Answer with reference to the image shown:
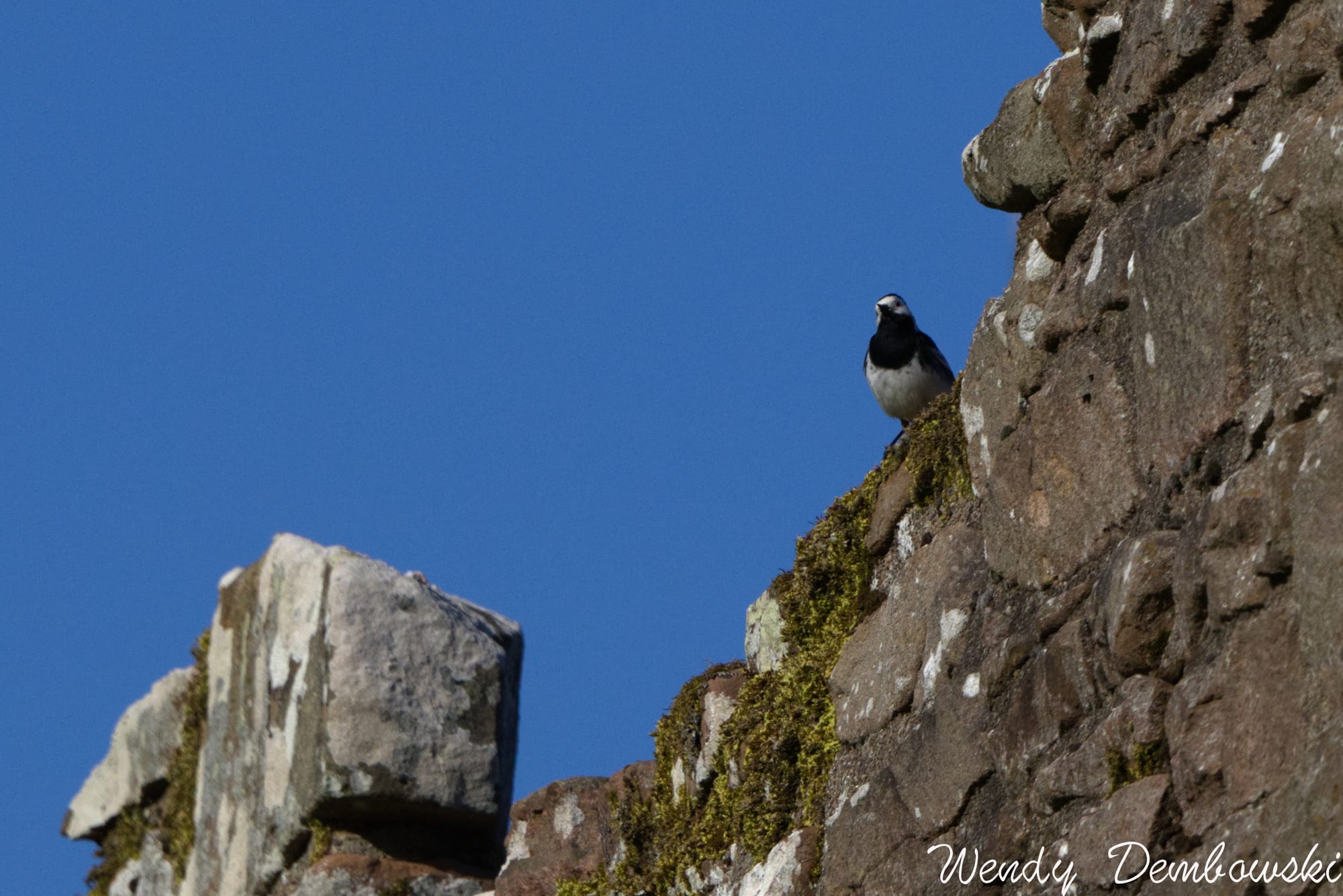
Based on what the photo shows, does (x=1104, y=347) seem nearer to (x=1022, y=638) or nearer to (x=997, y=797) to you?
(x=1022, y=638)

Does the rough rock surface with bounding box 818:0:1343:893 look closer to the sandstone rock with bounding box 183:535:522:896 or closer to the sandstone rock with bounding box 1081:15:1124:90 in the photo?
the sandstone rock with bounding box 1081:15:1124:90

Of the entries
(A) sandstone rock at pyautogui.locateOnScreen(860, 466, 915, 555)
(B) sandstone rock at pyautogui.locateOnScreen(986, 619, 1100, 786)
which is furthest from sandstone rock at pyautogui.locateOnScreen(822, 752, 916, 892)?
(A) sandstone rock at pyautogui.locateOnScreen(860, 466, 915, 555)

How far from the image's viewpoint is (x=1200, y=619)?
9.53ft

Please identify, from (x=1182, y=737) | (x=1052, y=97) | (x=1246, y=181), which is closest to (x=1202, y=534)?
(x=1182, y=737)

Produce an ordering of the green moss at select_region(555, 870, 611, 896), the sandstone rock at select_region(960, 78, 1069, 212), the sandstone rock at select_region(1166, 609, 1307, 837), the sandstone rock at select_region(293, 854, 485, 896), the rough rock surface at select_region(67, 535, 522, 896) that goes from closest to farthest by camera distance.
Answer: the sandstone rock at select_region(1166, 609, 1307, 837)
the sandstone rock at select_region(960, 78, 1069, 212)
the green moss at select_region(555, 870, 611, 896)
the sandstone rock at select_region(293, 854, 485, 896)
the rough rock surface at select_region(67, 535, 522, 896)

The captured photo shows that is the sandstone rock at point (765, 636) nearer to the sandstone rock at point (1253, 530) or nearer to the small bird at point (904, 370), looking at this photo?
the sandstone rock at point (1253, 530)

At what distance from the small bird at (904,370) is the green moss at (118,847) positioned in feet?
11.9

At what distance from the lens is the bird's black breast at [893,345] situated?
7.25m

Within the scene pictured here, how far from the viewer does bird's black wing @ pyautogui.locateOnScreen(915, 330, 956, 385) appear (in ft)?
23.5

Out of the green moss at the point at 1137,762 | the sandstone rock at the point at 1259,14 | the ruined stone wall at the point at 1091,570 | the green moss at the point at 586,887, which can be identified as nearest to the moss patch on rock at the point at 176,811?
the ruined stone wall at the point at 1091,570

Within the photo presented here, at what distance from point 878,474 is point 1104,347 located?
1.13m

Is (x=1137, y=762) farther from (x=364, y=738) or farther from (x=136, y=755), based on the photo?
(x=136, y=755)

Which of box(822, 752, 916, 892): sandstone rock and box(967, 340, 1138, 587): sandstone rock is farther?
box(822, 752, 916, 892): sandstone rock

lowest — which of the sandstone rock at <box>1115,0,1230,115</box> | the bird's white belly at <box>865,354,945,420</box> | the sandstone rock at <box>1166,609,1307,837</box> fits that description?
the sandstone rock at <box>1166,609,1307,837</box>
